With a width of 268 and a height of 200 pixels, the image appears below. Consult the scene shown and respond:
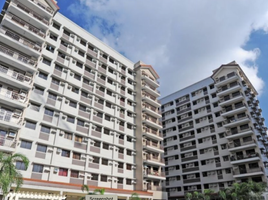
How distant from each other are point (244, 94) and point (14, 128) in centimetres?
4083

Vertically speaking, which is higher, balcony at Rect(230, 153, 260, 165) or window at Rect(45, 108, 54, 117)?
window at Rect(45, 108, 54, 117)

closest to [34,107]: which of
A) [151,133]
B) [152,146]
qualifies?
[152,146]

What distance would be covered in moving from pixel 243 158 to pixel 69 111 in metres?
30.3

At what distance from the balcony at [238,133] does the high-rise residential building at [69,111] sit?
13142mm

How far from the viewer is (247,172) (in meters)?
38.5

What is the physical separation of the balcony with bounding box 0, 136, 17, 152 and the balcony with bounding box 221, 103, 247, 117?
3671 centimetres

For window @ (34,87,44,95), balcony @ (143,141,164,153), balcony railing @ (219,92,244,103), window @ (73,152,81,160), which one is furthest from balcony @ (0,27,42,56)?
balcony railing @ (219,92,244,103)

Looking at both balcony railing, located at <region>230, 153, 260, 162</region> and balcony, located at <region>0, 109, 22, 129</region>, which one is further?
balcony railing, located at <region>230, 153, 260, 162</region>

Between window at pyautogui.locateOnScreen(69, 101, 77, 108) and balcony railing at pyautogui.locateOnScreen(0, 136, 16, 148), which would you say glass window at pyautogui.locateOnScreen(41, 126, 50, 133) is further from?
window at pyautogui.locateOnScreen(69, 101, 77, 108)

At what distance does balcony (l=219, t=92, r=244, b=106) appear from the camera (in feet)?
145

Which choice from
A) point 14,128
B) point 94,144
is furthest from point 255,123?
point 14,128

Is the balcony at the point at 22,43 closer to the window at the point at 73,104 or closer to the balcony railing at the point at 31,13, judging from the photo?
the balcony railing at the point at 31,13

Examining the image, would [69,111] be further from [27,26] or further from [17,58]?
[27,26]

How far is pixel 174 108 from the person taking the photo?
56.3 metres
